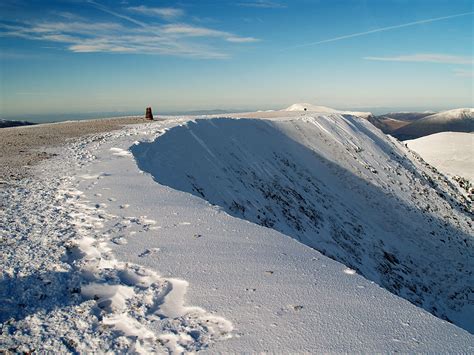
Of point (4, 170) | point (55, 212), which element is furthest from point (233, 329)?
point (4, 170)

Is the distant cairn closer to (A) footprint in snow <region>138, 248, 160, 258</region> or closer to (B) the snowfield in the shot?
(B) the snowfield

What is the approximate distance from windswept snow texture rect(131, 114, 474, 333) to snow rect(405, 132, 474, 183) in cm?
1234

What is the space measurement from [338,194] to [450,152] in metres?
34.1

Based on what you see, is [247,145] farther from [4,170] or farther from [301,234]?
[4,170]

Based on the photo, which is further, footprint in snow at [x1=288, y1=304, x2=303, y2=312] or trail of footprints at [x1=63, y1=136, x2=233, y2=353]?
footprint in snow at [x1=288, y1=304, x2=303, y2=312]

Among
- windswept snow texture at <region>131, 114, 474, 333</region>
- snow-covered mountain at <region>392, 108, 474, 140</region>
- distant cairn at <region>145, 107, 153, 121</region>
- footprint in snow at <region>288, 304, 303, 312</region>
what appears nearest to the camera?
footprint in snow at <region>288, 304, 303, 312</region>

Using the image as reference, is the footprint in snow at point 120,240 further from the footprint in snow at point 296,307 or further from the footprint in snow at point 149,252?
the footprint in snow at point 296,307

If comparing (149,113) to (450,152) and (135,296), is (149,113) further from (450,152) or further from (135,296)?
(450,152)

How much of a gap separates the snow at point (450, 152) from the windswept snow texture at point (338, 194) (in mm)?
12336

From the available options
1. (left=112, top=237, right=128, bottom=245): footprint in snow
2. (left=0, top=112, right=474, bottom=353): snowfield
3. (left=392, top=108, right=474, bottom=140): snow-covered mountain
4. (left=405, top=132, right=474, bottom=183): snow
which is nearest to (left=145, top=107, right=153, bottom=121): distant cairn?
(left=0, top=112, right=474, bottom=353): snowfield

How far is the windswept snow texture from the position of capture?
1376 cm

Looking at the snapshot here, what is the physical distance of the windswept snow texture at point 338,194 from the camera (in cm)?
1376

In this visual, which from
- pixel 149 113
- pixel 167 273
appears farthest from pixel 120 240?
pixel 149 113

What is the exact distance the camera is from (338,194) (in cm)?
2205
